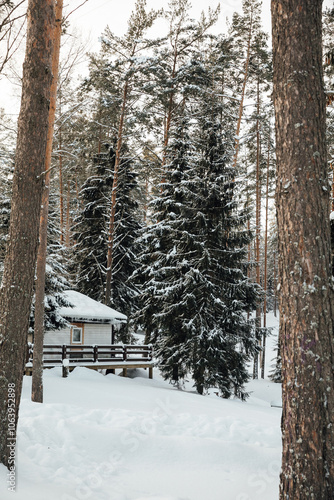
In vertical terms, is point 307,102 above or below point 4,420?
above

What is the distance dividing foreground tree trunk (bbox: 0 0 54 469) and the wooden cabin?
46.0 ft

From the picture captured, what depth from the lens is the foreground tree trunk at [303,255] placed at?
3.27m

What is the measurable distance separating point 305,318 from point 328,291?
310 mm

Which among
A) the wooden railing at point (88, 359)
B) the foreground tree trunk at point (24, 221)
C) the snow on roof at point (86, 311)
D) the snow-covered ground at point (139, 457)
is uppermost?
the foreground tree trunk at point (24, 221)

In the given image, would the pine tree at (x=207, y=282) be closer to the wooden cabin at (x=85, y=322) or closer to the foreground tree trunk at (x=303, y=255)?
the wooden cabin at (x=85, y=322)

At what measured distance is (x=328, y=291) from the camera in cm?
344

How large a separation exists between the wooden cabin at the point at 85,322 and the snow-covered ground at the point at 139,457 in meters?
11.2

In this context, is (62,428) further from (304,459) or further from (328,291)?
(328,291)

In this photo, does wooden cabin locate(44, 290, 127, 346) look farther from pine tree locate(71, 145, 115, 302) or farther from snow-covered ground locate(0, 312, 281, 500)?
snow-covered ground locate(0, 312, 281, 500)

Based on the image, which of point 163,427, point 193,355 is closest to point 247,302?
point 193,355

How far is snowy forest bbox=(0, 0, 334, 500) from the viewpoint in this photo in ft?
50.1

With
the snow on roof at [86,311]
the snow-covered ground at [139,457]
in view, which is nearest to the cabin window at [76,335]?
the snow on roof at [86,311]

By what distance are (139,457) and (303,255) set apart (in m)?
4.37

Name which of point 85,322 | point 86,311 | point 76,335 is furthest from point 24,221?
point 76,335
